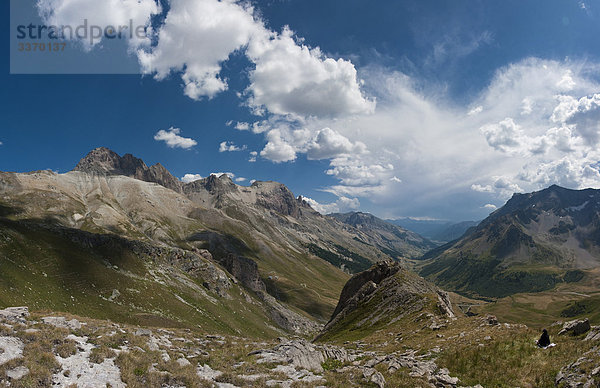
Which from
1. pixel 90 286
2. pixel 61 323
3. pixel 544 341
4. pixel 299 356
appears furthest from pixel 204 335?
pixel 90 286

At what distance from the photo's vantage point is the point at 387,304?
2943 inches

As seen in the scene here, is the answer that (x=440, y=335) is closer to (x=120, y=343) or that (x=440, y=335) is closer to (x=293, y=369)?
(x=293, y=369)

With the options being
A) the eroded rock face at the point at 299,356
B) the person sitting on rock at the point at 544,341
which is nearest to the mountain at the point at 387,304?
the person sitting on rock at the point at 544,341

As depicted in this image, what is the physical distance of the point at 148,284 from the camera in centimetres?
9512

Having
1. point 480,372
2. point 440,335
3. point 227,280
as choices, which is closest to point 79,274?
point 227,280

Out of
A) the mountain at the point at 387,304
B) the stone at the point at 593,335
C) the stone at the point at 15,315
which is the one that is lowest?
the mountain at the point at 387,304

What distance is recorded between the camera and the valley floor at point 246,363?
1764 centimetres

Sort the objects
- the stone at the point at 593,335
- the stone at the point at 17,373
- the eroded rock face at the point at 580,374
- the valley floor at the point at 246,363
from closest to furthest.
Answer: the stone at the point at 17,373 → the eroded rock face at the point at 580,374 → the valley floor at the point at 246,363 → the stone at the point at 593,335

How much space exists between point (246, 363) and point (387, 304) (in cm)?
5888

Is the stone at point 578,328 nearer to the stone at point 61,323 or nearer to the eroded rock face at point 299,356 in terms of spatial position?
the eroded rock face at point 299,356

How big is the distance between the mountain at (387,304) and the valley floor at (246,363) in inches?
1152

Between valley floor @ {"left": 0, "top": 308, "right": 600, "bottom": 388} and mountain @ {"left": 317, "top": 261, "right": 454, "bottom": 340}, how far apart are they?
96.0 ft

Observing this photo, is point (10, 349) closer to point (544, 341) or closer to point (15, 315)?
point (15, 315)

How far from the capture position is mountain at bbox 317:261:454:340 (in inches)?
2505
